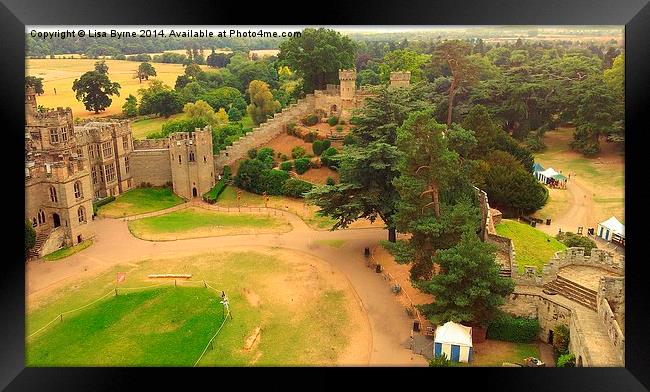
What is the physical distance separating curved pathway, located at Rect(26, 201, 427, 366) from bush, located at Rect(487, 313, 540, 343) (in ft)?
9.71

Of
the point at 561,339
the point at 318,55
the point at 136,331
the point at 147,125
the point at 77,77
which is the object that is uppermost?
the point at 318,55

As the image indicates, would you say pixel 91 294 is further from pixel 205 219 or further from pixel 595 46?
pixel 595 46

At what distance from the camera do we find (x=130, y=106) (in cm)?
4494

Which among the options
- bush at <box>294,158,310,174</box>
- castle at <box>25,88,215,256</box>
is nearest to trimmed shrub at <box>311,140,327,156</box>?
bush at <box>294,158,310,174</box>

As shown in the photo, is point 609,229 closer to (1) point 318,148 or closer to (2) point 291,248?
(2) point 291,248

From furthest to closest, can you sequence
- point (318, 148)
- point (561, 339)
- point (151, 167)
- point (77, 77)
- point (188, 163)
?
point (77, 77), point (318, 148), point (151, 167), point (188, 163), point (561, 339)

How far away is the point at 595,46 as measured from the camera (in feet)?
117

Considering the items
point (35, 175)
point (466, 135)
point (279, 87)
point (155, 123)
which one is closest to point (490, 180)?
point (466, 135)

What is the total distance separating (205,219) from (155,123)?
1853 cm

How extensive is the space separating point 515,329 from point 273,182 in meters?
19.1

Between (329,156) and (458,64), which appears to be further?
(458,64)

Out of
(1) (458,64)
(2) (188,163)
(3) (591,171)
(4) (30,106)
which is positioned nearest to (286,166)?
(2) (188,163)

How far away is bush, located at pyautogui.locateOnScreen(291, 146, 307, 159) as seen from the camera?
36562mm

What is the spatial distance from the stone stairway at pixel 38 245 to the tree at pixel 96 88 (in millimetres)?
18946
